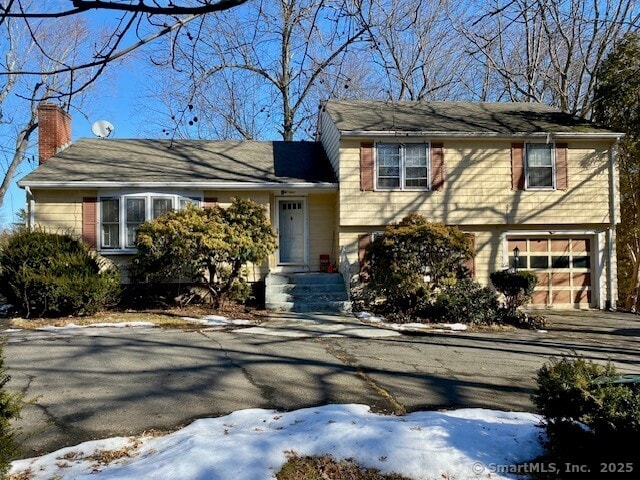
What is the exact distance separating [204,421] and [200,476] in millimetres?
1355

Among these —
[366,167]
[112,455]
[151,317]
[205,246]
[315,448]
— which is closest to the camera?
[315,448]

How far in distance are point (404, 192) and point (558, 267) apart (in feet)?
17.2

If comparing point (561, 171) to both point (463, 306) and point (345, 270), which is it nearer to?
point (463, 306)

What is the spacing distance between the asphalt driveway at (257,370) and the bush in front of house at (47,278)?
1.44m

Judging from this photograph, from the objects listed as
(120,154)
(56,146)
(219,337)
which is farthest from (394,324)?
(56,146)

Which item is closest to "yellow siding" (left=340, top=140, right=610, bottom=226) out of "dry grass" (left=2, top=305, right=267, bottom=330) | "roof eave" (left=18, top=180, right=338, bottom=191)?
"roof eave" (left=18, top=180, right=338, bottom=191)

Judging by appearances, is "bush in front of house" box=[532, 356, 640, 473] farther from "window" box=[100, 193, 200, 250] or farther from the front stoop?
"window" box=[100, 193, 200, 250]

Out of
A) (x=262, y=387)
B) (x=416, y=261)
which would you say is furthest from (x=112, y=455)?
(x=416, y=261)

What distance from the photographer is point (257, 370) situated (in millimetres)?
Result: 6250

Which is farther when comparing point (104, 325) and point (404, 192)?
point (404, 192)

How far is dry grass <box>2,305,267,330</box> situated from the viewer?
9.67m

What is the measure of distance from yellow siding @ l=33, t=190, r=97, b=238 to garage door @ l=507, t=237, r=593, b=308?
12448 millimetres

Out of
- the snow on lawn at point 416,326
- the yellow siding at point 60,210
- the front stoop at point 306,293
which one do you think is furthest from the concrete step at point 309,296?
the yellow siding at point 60,210

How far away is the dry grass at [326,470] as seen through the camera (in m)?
3.12
